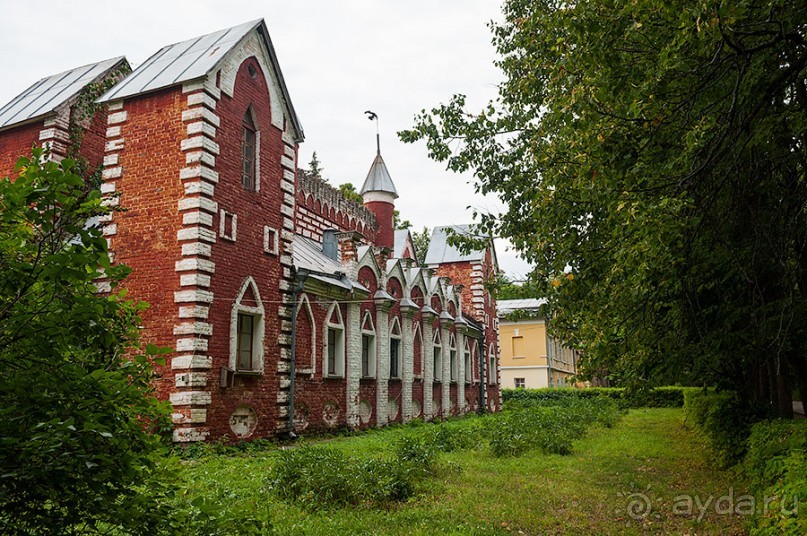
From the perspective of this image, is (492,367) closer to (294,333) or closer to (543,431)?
(543,431)

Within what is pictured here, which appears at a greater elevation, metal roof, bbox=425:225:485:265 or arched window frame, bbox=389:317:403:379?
metal roof, bbox=425:225:485:265

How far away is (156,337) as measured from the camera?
48.2 feet

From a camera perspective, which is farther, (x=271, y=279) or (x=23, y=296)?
(x=271, y=279)

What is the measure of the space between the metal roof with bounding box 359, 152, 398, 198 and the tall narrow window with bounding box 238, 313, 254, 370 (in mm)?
18471

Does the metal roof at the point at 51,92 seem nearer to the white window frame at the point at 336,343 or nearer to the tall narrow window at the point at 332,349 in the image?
the white window frame at the point at 336,343

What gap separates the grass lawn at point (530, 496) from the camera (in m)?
8.09

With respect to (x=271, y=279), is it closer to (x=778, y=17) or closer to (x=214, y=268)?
(x=214, y=268)

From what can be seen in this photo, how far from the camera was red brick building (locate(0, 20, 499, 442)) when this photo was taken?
48.5 feet

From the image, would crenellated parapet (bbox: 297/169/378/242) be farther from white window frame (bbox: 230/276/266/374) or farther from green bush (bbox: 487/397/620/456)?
green bush (bbox: 487/397/620/456)

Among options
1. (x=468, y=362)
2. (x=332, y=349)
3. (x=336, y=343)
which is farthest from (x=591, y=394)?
(x=332, y=349)

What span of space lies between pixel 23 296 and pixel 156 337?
11740 mm

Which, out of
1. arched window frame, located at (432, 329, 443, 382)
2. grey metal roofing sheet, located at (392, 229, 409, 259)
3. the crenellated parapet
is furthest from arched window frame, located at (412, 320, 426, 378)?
grey metal roofing sheet, located at (392, 229, 409, 259)

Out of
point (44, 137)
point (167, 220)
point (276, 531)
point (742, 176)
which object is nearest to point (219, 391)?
point (167, 220)

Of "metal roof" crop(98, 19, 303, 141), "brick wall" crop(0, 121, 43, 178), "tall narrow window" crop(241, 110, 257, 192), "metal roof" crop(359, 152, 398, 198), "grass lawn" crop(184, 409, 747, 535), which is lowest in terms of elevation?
"grass lawn" crop(184, 409, 747, 535)
